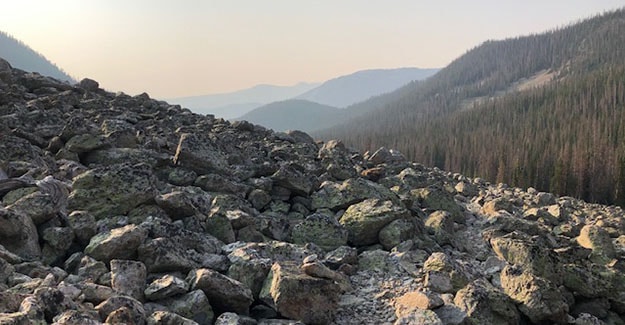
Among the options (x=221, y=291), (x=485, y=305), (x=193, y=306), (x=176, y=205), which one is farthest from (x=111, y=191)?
(x=485, y=305)

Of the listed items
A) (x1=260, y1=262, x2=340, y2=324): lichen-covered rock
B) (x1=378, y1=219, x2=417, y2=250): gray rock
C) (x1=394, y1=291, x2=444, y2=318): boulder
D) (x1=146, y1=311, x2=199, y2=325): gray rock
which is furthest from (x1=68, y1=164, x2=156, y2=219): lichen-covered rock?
(x1=394, y1=291, x2=444, y2=318): boulder

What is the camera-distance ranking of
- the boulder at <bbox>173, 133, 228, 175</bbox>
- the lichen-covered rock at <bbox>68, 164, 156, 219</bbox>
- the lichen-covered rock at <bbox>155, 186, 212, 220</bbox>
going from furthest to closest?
the boulder at <bbox>173, 133, 228, 175</bbox> < the lichen-covered rock at <bbox>155, 186, 212, 220</bbox> < the lichen-covered rock at <bbox>68, 164, 156, 219</bbox>

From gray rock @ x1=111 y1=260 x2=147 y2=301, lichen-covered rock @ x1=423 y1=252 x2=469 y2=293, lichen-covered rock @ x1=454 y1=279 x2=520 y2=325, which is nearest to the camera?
gray rock @ x1=111 y1=260 x2=147 y2=301

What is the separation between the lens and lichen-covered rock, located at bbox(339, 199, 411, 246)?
13045 millimetres

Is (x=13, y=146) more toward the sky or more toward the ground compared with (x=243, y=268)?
more toward the sky

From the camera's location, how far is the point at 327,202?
15391mm

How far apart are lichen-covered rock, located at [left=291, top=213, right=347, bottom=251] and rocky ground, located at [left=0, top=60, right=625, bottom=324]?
0.04 m

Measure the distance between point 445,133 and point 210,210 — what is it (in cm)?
13027

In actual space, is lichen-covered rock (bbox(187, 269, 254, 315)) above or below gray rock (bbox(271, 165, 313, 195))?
below

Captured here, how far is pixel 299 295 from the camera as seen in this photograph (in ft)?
28.0

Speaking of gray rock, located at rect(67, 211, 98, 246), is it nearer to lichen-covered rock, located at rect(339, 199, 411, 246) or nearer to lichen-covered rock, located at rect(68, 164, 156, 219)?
lichen-covered rock, located at rect(68, 164, 156, 219)

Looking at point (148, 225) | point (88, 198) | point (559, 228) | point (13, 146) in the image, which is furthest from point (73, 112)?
point (559, 228)

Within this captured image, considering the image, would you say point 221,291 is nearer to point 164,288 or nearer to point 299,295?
point 164,288

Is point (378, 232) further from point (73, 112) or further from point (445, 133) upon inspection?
point (445, 133)
